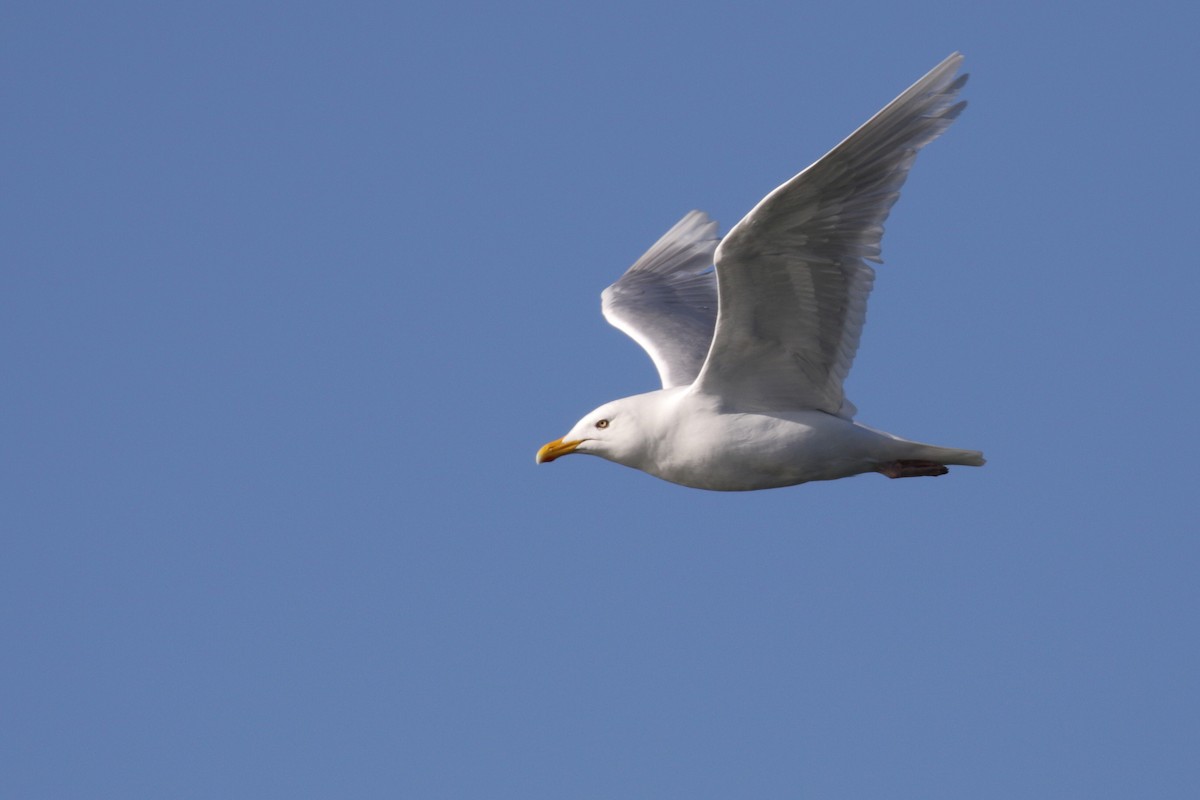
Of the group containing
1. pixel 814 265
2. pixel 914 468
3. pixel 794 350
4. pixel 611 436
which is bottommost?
pixel 914 468

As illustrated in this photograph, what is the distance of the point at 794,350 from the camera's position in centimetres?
1431

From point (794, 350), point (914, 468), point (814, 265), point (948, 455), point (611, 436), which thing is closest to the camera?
point (814, 265)

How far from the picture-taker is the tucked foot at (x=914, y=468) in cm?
1470

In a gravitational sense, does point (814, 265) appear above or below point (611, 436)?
above

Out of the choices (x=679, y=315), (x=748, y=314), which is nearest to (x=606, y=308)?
(x=679, y=315)

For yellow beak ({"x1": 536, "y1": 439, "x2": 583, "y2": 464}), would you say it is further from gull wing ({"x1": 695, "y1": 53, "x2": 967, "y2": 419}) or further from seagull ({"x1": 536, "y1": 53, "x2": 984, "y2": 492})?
gull wing ({"x1": 695, "y1": 53, "x2": 967, "y2": 419})

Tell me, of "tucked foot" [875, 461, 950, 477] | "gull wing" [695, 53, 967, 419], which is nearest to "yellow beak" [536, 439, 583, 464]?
"gull wing" [695, 53, 967, 419]

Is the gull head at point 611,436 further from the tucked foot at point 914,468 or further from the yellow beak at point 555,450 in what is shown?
the tucked foot at point 914,468

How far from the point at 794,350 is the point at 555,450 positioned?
2490 millimetres

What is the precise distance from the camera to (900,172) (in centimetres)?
1303

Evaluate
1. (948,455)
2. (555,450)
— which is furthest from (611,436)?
(948,455)

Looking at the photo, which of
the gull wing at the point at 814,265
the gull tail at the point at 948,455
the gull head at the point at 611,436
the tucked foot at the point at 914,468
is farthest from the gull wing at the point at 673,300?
the gull tail at the point at 948,455

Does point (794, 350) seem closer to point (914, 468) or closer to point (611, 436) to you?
point (914, 468)

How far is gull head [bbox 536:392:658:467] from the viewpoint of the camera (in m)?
14.9
